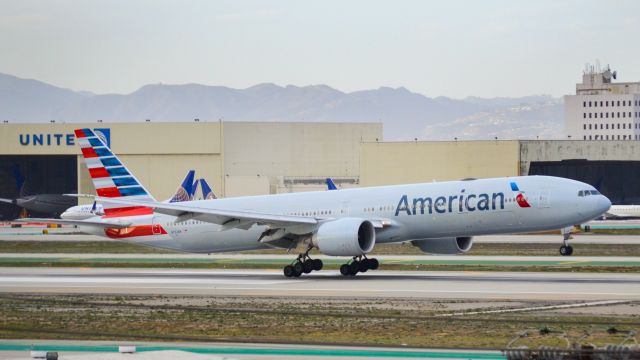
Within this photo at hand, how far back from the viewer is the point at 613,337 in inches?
940

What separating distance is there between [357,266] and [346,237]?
7.96 ft

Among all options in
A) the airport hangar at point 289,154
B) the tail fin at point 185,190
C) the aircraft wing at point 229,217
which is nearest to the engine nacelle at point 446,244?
the aircraft wing at point 229,217

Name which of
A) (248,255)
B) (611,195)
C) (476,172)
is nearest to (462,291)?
(248,255)

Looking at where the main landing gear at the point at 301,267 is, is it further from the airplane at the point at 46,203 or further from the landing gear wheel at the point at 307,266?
the airplane at the point at 46,203

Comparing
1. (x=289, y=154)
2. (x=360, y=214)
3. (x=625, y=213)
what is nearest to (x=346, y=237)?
(x=360, y=214)

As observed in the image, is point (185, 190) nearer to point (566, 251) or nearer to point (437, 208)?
point (566, 251)

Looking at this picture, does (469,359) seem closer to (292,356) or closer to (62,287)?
(292,356)

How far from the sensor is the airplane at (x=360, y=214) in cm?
4297

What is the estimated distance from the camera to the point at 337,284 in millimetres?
40469

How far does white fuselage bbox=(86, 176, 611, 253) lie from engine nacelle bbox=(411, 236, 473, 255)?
4.55 feet

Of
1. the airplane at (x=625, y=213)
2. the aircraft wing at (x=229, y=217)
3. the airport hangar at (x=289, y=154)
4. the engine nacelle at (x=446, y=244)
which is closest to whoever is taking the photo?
the aircraft wing at (x=229, y=217)

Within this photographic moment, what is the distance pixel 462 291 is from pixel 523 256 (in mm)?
22619

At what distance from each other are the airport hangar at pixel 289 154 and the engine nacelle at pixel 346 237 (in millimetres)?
60129

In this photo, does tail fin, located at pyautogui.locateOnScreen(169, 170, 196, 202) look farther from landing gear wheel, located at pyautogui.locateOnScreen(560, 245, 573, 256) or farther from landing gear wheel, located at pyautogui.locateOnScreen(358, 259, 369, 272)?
landing gear wheel, located at pyautogui.locateOnScreen(358, 259, 369, 272)
